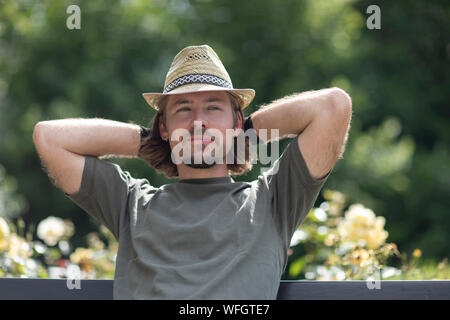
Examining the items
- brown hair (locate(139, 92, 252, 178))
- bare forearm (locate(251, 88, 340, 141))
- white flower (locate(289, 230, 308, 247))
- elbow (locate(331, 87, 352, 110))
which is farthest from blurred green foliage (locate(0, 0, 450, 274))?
elbow (locate(331, 87, 352, 110))

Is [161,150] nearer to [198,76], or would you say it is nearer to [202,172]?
[202,172]

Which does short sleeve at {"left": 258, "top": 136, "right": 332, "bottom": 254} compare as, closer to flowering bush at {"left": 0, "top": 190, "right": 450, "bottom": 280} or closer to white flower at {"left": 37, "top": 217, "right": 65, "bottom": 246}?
flowering bush at {"left": 0, "top": 190, "right": 450, "bottom": 280}

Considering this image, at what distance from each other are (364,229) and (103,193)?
4.04ft

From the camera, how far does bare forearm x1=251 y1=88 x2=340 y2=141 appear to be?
2.21m

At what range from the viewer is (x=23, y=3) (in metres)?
9.12

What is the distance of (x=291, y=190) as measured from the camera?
2.20 metres

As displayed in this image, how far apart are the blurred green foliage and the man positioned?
5.99 metres

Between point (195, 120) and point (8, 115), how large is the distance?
992cm

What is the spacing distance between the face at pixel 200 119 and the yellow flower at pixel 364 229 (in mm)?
829

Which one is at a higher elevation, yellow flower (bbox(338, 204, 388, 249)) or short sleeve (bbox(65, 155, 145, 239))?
short sleeve (bbox(65, 155, 145, 239))

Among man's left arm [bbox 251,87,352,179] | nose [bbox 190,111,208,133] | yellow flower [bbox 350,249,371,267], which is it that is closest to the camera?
man's left arm [bbox 251,87,352,179]

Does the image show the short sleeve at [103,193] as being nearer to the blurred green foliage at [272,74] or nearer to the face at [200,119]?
the face at [200,119]

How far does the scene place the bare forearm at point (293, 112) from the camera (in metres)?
2.21
